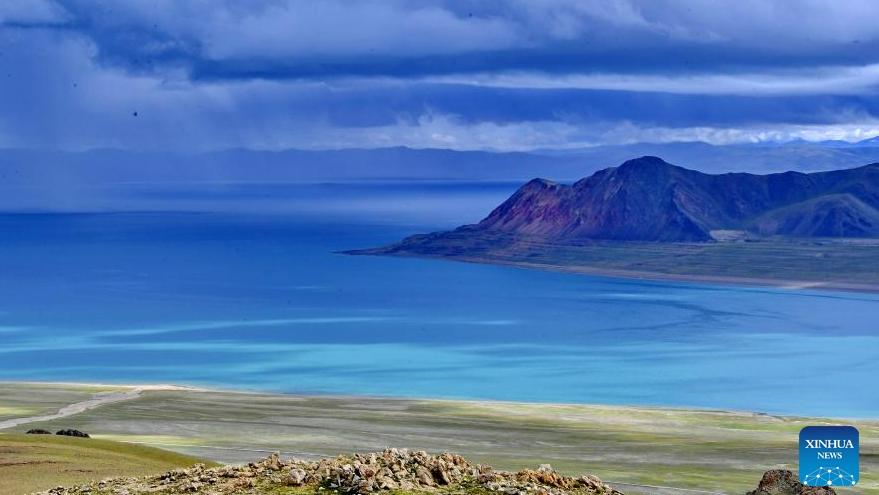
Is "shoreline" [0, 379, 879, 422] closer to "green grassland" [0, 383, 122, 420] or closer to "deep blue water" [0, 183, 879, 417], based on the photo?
"green grassland" [0, 383, 122, 420]

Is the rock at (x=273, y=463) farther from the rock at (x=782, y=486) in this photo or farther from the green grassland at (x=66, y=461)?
the green grassland at (x=66, y=461)

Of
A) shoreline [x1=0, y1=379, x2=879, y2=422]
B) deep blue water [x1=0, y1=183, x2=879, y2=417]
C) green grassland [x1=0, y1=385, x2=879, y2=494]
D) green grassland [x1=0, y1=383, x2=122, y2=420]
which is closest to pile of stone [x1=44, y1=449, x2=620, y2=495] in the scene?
green grassland [x1=0, y1=385, x2=879, y2=494]

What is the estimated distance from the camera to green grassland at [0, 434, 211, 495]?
4376 cm

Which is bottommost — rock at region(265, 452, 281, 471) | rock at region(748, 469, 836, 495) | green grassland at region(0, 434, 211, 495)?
green grassland at region(0, 434, 211, 495)

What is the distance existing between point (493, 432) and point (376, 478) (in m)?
62.2

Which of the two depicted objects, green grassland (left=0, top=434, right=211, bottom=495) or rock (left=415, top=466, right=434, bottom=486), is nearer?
rock (left=415, top=466, right=434, bottom=486)

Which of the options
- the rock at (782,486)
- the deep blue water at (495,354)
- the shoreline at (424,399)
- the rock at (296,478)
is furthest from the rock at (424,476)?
the deep blue water at (495,354)

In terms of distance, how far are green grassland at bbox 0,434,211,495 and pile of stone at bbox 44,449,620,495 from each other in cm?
1494

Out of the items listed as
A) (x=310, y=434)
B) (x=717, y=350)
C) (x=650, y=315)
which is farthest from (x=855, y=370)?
(x=310, y=434)

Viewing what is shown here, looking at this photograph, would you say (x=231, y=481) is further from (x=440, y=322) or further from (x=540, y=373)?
(x=440, y=322)

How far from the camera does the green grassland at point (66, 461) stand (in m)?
43.8

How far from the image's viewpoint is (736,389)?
129m

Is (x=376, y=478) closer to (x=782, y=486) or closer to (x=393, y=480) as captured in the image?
(x=393, y=480)

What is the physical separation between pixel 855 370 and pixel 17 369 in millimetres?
82271
